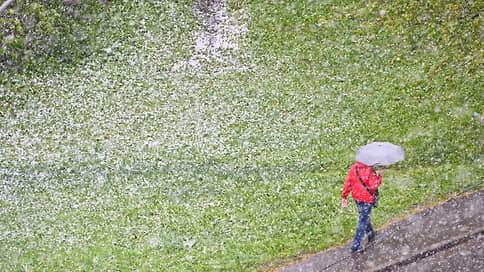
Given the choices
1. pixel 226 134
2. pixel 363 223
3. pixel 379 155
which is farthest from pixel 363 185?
pixel 226 134

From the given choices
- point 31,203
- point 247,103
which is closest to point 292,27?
point 247,103

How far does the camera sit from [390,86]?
379 inches

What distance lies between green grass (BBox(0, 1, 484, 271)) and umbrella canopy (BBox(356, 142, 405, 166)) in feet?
5.14

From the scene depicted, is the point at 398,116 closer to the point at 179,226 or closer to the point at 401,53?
the point at 401,53

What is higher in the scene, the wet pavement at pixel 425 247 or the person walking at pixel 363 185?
the person walking at pixel 363 185

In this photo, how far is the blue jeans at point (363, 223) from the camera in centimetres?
→ 617

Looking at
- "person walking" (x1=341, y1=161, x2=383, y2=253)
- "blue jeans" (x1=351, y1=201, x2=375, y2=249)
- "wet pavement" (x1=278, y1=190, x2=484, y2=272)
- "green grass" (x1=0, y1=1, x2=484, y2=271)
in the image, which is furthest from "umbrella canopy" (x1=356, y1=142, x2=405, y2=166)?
"green grass" (x1=0, y1=1, x2=484, y2=271)

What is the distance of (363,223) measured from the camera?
634 cm

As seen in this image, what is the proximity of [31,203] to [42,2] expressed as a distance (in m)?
5.90

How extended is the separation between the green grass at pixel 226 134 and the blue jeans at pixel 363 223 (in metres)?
0.50

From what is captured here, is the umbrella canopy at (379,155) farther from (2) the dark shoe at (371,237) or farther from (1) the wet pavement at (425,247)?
(1) the wet pavement at (425,247)

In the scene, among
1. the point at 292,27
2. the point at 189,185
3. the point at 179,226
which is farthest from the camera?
the point at 292,27

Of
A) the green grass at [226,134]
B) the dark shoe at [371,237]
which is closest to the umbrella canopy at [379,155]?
the dark shoe at [371,237]

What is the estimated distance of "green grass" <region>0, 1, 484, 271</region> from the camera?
7492mm
